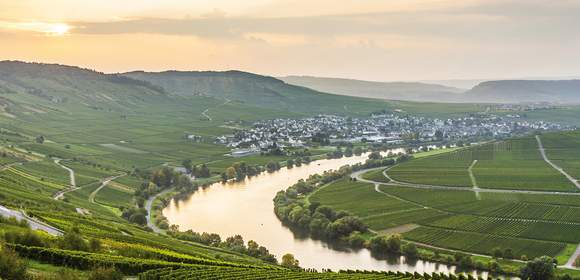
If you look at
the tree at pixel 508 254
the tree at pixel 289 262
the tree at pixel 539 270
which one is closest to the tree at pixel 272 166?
the tree at pixel 289 262

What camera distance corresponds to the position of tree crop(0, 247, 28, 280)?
2911cm

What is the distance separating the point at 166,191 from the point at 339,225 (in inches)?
1721

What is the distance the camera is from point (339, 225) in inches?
3378

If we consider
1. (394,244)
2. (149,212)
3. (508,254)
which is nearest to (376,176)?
(149,212)

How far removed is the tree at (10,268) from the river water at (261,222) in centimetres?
4505

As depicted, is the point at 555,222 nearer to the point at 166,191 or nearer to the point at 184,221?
the point at 184,221

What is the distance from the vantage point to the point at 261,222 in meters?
93.6

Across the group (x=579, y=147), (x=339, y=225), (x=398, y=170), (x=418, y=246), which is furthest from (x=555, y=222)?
(x=579, y=147)

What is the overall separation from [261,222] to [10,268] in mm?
65260

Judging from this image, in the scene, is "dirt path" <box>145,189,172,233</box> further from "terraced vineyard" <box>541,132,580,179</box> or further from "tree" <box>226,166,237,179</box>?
"terraced vineyard" <box>541,132,580,179</box>

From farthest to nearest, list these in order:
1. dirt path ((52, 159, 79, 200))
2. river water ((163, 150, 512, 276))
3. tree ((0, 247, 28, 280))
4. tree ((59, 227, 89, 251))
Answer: dirt path ((52, 159, 79, 200)) < river water ((163, 150, 512, 276)) < tree ((59, 227, 89, 251)) < tree ((0, 247, 28, 280))

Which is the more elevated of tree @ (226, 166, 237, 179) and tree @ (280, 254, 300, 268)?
tree @ (226, 166, 237, 179)

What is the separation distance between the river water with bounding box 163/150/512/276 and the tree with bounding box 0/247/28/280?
45054 millimetres

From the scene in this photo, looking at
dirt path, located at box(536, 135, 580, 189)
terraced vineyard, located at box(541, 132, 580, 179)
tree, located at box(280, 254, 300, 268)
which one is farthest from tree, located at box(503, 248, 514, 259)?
terraced vineyard, located at box(541, 132, 580, 179)
